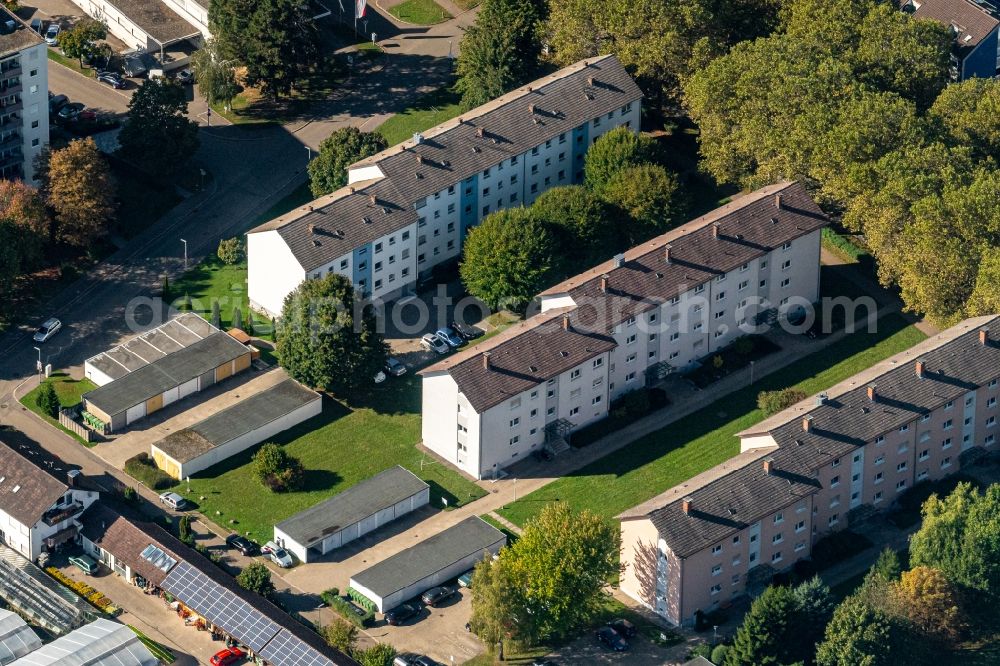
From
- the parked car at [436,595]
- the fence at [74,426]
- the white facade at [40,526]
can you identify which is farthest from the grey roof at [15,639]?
the parked car at [436,595]

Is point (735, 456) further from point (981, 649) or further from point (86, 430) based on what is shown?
point (86, 430)

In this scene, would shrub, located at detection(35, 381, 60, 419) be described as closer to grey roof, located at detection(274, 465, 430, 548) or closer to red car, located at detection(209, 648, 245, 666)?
grey roof, located at detection(274, 465, 430, 548)

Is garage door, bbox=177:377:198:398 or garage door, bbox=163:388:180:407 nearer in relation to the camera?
garage door, bbox=163:388:180:407

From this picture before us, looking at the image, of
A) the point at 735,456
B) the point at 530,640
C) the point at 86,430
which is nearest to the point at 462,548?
the point at 530,640

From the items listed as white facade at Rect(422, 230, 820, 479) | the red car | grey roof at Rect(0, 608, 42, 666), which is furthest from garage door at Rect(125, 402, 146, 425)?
the red car

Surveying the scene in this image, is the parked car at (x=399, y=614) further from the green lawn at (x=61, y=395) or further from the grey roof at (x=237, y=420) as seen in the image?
the green lawn at (x=61, y=395)
